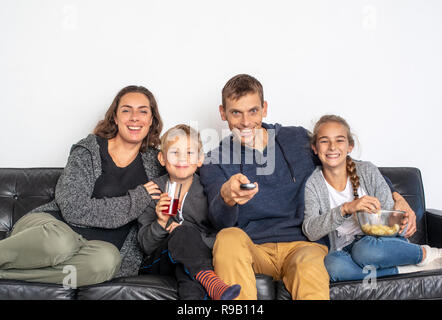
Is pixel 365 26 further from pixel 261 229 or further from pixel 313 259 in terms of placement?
pixel 313 259

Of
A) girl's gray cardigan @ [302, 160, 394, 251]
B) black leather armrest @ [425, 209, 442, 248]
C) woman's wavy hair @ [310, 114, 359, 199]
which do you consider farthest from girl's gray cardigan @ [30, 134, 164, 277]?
black leather armrest @ [425, 209, 442, 248]

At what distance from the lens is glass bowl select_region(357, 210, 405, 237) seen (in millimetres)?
1911

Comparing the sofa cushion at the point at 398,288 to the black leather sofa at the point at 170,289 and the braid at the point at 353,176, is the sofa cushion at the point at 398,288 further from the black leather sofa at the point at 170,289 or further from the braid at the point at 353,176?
the braid at the point at 353,176

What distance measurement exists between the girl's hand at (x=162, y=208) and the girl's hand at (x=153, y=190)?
16 centimetres

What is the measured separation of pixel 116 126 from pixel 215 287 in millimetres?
1178

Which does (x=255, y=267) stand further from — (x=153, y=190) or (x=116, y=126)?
(x=116, y=126)

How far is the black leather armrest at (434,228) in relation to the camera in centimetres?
236

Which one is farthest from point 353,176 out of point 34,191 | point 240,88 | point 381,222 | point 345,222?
point 34,191

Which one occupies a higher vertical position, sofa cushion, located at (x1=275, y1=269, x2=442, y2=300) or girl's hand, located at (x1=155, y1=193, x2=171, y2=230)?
girl's hand, located at (x1=155, y1=193, x2=171, y2=230)

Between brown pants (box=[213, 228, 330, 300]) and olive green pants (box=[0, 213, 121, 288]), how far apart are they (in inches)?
20.4

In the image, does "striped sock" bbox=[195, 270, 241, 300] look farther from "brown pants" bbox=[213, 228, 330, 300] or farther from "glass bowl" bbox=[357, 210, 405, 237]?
"glass bowl" bbox=[357, 210, 405, 237]

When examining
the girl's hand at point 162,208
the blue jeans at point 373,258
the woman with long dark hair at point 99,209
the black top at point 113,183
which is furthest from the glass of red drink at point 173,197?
the blue jeans at point 373,258

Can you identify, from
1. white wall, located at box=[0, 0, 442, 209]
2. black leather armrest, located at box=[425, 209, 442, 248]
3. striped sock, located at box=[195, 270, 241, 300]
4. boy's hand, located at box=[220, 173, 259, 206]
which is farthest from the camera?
white wall, located at box=[0, 0, 442, 209]

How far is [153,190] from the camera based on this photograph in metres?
2.17
